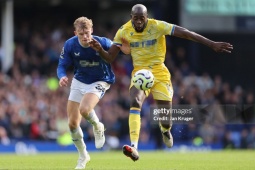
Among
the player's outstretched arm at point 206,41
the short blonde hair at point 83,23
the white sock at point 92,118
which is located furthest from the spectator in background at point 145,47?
the white sock at point 92,118

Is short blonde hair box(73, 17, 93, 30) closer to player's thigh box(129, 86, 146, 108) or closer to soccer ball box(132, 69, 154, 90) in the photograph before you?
soccer ball box(132, 69, 154, 90)

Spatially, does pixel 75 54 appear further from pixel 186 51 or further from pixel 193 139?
pixel 186 51

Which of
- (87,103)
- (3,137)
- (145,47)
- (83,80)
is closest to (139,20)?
(145,47)

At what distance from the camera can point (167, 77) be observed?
14.1 m

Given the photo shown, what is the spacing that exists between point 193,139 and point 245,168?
13290 millimetres

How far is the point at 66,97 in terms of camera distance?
2647cm

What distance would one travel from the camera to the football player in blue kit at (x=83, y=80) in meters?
13.2

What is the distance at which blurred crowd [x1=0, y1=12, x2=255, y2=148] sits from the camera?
24641 millimetres

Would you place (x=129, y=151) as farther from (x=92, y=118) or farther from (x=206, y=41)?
(x=206, y=41)

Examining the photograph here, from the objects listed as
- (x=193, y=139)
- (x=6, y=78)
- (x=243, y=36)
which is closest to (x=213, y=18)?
(x=243, y=36)

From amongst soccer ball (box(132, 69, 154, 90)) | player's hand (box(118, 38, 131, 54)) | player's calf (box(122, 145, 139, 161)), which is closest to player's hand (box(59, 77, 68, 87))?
soccer ball (box(132, 69, 154, 90))

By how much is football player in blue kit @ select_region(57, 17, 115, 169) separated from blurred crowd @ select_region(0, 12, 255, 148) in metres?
9.49

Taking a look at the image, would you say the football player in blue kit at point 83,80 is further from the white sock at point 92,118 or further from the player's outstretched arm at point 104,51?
the player's outstretched arm at point 104,51

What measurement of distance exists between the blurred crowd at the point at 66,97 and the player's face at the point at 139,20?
974cm
